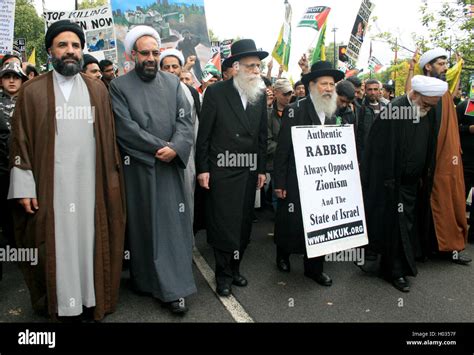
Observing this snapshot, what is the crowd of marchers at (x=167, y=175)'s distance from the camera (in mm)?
3578

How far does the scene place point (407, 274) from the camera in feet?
14.9

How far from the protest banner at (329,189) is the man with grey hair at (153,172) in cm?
109

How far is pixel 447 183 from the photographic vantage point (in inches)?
203

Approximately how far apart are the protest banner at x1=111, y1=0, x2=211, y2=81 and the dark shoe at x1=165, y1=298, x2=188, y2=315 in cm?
523

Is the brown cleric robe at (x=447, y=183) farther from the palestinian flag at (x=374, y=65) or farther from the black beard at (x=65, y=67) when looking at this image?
the palestinian flag at (x=374, y=65)

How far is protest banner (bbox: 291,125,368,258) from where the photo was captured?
438cm

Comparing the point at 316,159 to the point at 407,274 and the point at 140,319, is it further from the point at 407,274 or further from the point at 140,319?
the point at 140,319

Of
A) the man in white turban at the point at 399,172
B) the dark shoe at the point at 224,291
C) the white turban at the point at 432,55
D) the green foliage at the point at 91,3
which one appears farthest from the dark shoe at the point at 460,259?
the green foliage at the point at 91,3

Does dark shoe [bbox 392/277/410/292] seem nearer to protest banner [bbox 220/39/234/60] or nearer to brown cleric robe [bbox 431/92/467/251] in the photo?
brown cleric robe [bbox 431/92/467/251]

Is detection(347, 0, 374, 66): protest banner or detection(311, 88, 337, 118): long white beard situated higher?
detection(347, 0, 374, 66): protest banner

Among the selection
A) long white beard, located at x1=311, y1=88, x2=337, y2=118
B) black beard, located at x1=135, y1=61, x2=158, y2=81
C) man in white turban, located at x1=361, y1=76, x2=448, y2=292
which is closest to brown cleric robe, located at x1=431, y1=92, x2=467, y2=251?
man in white turban, located at x1=361, y1=76, x2=448, y2=292
